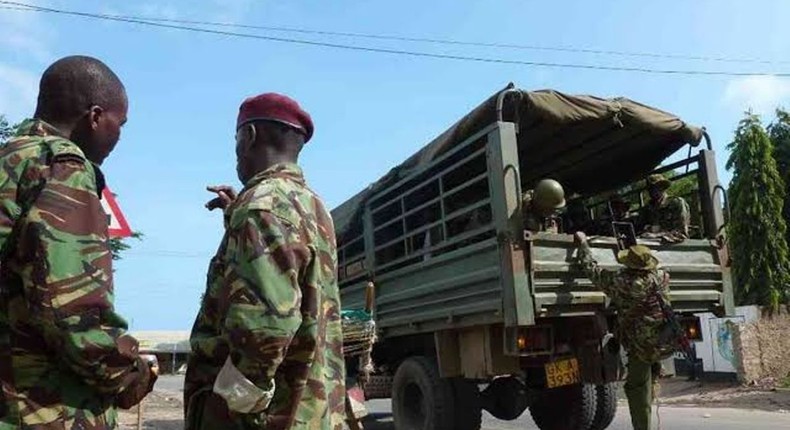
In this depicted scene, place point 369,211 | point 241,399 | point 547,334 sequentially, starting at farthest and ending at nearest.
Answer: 1. point 369,211
2. point 547,334
3. point 241,399

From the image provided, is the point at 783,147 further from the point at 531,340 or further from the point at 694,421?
the point at 531,340

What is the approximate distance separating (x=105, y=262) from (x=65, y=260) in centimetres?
11

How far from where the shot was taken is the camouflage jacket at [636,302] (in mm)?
5496

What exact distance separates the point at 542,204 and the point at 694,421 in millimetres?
4931

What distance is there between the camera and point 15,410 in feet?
6.04

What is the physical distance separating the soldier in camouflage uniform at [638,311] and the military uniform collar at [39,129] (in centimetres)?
418

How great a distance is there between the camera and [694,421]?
904 centimetres

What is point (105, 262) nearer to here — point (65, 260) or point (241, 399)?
point (65, 260)

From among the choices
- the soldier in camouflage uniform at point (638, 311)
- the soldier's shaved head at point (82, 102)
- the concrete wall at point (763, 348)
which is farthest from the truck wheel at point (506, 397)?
the concrete wall at point (763, 348)

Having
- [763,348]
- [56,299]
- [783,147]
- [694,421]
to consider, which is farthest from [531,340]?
[783,147]

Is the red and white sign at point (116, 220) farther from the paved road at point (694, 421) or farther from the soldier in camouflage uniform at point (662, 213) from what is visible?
the paved road at point (694, 421)

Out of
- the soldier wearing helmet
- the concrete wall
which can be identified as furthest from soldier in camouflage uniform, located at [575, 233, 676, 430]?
the concrete wall

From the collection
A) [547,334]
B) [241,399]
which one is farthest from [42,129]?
[547,334]

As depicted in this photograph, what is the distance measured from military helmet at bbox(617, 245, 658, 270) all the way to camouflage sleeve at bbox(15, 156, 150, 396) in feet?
14.3
